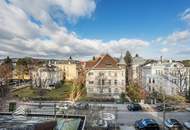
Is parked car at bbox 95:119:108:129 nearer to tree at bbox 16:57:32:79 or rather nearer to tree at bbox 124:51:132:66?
tree at bbox 124:51:132:66

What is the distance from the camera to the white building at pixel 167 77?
41.2 meters

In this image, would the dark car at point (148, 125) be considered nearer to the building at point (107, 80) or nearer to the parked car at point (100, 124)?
the parked car at point (100, 124)

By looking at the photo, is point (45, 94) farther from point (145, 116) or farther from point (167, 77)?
point (167, 77)

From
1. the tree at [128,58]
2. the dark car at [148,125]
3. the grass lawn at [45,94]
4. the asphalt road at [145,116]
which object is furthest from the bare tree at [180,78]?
the tree at [128,58]

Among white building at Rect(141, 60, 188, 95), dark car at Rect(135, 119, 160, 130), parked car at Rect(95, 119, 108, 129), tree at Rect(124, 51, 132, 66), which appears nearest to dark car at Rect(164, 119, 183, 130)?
dark car at Rect(135, 119, 160, 130)

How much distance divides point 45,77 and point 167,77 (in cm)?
3784

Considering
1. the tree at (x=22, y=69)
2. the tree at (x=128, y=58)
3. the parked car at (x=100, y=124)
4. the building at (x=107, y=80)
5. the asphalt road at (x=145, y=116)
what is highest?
the tree at (x=128, y=58)

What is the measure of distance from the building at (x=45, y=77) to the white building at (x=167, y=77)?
2669 cm

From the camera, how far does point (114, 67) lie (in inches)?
1909

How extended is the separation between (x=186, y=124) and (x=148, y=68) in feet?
105

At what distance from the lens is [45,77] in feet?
227

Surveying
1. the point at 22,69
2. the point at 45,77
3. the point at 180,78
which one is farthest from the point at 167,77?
the point at 22,69

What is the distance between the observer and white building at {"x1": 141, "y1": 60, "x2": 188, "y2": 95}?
41219mm

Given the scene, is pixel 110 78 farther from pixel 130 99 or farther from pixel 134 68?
pixel 134 68
